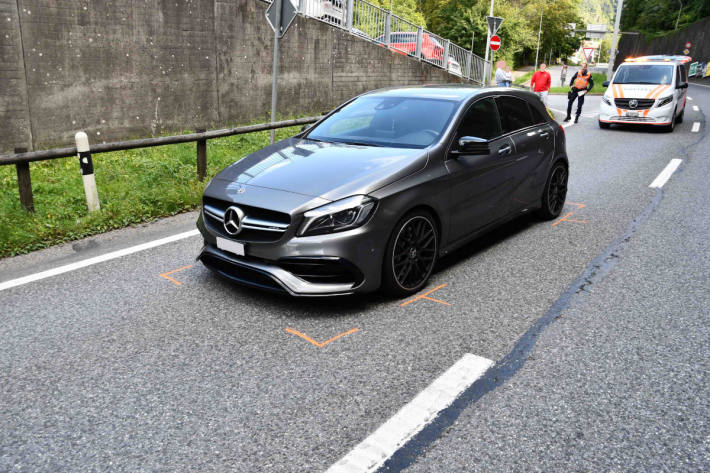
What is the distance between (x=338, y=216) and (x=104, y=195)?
4.34 metres

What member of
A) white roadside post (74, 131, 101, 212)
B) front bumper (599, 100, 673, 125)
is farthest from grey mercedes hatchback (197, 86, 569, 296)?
front bumper (599, 100, 673, 125)

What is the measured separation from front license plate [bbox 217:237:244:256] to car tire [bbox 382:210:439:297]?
105cm

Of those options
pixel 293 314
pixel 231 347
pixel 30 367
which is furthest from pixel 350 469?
pixel 30 367

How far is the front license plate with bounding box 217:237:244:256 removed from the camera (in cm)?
427

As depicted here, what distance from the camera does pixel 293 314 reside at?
4289 mm

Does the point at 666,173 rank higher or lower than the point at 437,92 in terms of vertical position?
lower

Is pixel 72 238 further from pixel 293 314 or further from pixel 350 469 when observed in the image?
pixel 350 469

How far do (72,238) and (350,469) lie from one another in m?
4.66

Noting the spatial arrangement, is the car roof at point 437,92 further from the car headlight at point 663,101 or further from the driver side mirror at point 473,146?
the car headlight at point 663,101

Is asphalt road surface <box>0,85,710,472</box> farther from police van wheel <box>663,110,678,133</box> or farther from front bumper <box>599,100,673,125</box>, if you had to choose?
police van wheel <box>663,110,678,133</box>

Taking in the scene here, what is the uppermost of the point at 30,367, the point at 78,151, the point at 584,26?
the point at 584,26

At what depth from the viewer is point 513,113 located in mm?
6145

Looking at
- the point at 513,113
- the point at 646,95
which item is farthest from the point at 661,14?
the point at 513,113

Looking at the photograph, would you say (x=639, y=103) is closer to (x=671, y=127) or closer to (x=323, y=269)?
(x=671, y=127)
